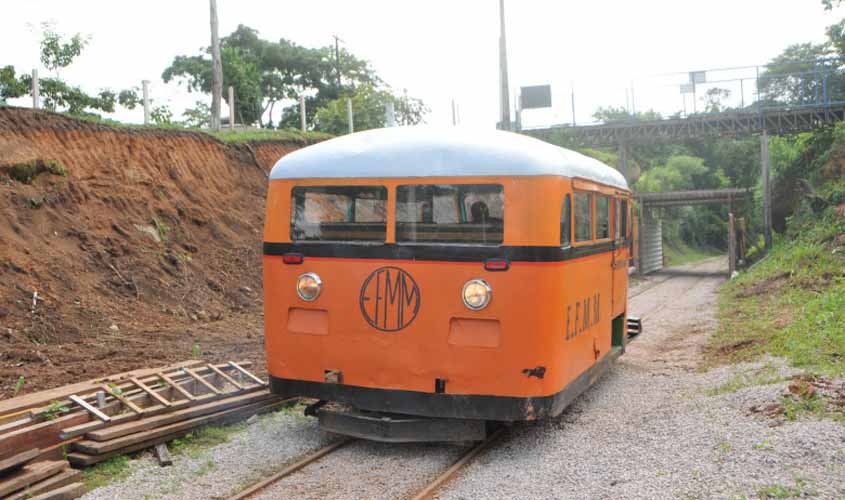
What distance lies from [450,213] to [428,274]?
552mm

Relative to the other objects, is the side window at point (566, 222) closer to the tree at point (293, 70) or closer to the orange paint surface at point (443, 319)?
the orange paint surface at point (443, 319)

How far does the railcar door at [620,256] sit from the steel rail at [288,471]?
403cm

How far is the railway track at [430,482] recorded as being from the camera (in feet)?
18.9

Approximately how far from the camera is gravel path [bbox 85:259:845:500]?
18.6 ft

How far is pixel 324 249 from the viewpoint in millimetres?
6949

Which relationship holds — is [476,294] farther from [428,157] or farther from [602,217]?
[602,217]

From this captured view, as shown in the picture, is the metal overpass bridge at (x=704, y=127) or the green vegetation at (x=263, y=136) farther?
the metal overpass bridge at (x=704, y=127)

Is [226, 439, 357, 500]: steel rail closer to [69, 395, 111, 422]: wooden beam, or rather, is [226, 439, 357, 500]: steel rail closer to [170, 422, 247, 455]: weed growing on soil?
[170, 422, 247, 455]: weed growing on soil

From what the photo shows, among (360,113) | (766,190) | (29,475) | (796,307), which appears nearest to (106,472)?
(29,475)

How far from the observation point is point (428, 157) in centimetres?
670

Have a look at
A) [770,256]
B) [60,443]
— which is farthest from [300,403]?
[770,256]

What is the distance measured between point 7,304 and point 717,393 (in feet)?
32.2

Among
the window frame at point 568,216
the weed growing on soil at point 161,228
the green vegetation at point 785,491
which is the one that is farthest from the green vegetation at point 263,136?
the green vegetation at point 785,491

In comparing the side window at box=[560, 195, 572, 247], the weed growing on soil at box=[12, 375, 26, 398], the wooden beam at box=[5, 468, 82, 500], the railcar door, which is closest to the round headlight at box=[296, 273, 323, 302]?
the side window at box=[560, 195, 572, 247]
